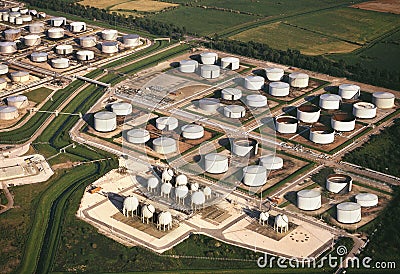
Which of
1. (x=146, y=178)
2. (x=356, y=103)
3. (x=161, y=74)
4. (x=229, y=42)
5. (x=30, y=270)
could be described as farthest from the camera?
(x=229, y=42)

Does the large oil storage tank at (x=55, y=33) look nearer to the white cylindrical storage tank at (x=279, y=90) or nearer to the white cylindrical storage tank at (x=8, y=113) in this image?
the white cylindrical storage tank at (x=8, y=113)

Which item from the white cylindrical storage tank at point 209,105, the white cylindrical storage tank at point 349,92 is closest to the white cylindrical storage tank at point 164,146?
the white cylindrical storage tank at point 209,105

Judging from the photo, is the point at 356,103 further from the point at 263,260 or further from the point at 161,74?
the point at 263,260

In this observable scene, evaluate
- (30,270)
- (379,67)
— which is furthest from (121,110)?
(379,67)

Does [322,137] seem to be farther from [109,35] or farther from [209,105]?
[109,35]

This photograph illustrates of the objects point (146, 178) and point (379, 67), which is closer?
point (146, 178)

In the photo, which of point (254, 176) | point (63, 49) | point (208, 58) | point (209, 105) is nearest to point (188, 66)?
point (208, 58)
